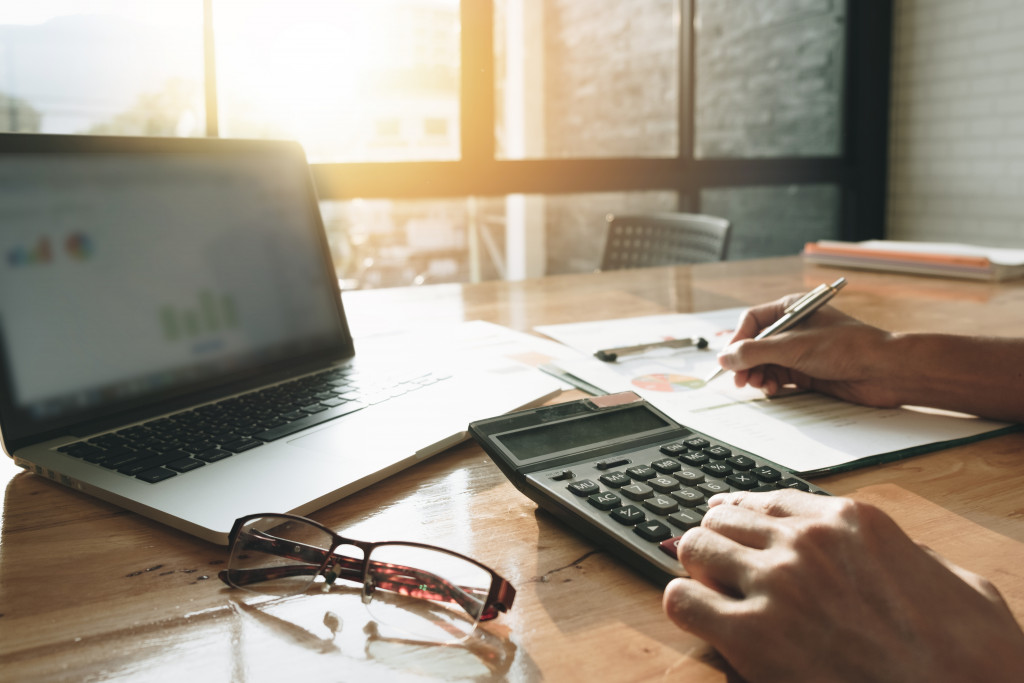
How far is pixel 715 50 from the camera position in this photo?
133 inches

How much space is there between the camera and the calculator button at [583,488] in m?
0.51

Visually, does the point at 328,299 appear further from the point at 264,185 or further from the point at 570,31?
the point at 570,31

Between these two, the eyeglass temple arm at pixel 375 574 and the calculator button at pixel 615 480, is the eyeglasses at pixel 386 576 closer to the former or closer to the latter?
the eyeglass temple arm at pixel 375 574

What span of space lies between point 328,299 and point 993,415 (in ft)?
2.34

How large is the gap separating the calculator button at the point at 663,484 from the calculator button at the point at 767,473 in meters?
0.06

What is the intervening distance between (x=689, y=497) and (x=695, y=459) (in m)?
0.07

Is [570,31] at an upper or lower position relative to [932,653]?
upper

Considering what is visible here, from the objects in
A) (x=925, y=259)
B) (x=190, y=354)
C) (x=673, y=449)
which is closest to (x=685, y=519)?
(x=673, y=449)

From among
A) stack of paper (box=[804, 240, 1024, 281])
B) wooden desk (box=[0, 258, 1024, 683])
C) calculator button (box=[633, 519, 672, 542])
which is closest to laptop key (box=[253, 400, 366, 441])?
wooden desk (box=[0, 258, 1024, 683])

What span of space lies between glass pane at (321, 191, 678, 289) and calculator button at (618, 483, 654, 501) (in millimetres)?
A: 2394

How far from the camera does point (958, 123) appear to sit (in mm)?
3391

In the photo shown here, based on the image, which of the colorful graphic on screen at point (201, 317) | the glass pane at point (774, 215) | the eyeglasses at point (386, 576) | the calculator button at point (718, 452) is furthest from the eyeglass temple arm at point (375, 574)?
the glass pane at point (774, 215)

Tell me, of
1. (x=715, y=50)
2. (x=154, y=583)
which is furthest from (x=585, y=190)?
(x=154, y=583)

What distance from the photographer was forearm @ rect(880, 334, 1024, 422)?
744mm
